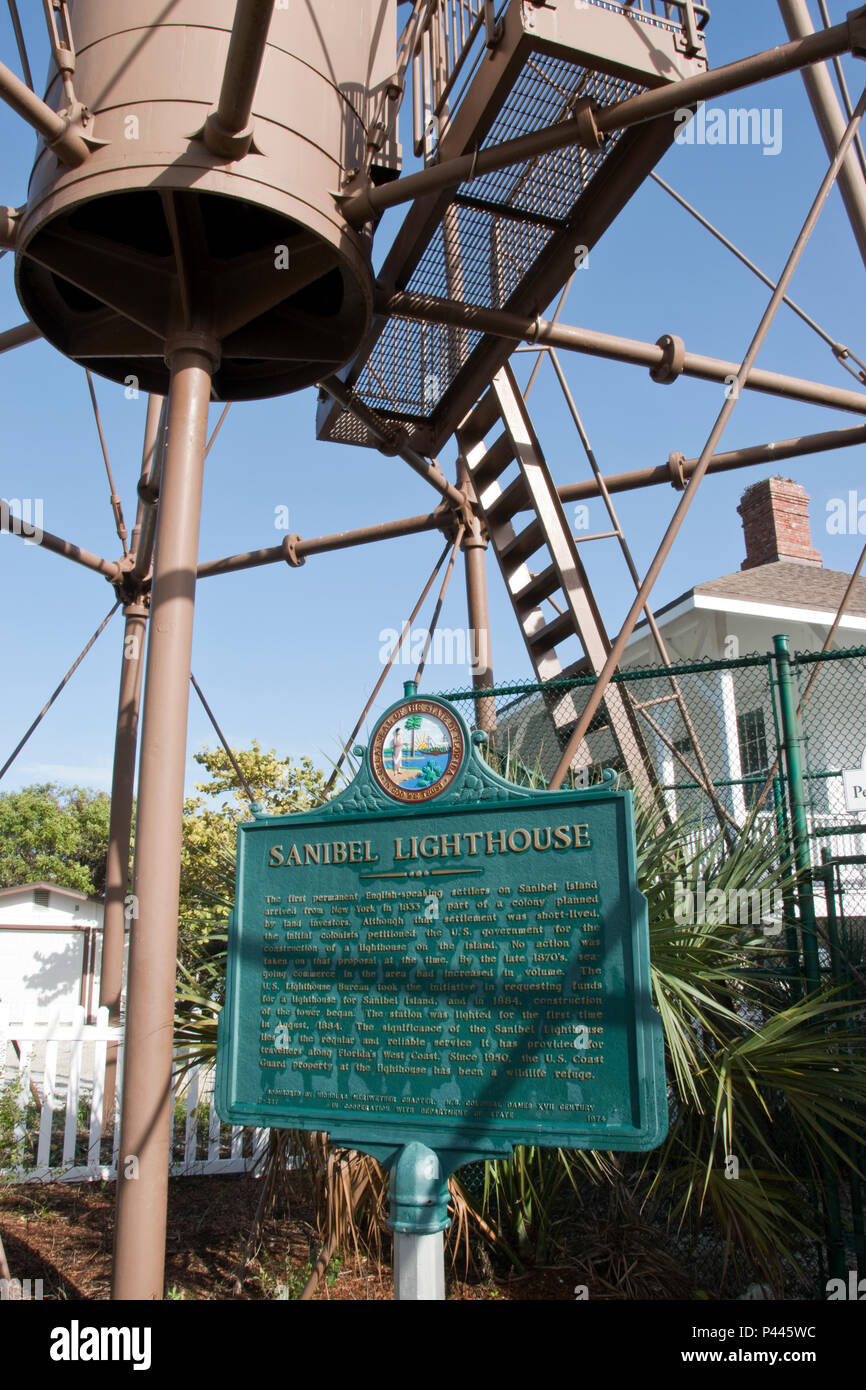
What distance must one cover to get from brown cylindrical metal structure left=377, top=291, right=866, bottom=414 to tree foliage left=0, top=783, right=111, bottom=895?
39.6 m

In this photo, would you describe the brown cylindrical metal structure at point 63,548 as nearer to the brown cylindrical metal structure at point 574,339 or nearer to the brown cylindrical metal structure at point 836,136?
the brown cylindrical metal structure at point 574,339

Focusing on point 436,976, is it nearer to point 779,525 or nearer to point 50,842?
point 779,525

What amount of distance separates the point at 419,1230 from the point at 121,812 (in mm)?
6797

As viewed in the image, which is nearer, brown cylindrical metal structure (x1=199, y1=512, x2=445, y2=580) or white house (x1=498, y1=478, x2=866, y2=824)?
brown cylindrical metal structure (x1=199, y1=512, x2=445, y2=580)

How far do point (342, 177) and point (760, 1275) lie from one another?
6.01 meters

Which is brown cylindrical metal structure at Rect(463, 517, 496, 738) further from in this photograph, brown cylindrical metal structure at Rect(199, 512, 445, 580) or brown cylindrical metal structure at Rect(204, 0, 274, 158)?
brown cylindrical metal structure at Rect(204, 0, 274, 158)

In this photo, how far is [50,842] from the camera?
44875 millimetres

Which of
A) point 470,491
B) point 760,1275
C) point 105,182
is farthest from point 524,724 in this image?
point 105,182

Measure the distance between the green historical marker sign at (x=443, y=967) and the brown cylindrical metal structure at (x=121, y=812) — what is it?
17.1ft

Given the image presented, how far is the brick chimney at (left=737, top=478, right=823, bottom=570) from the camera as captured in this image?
18.3m

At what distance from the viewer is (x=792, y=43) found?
4.75 metres

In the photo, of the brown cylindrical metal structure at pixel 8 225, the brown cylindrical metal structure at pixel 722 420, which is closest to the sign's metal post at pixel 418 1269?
the brown cylindrical metal structure at pixel 722 420

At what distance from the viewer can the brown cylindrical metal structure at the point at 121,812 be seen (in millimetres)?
9172

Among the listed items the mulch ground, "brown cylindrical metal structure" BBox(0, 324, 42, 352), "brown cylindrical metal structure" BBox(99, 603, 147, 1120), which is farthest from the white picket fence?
"brown cylindrical metal structure" BBox(0, 324, 42, 352)
